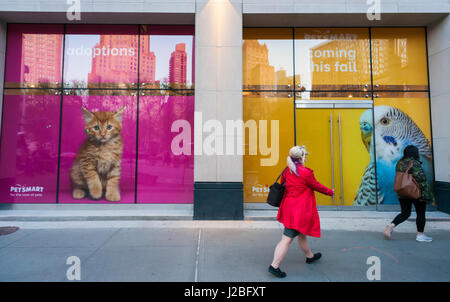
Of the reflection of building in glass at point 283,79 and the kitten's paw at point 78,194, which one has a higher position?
the reflection of building in glass at point 283,79

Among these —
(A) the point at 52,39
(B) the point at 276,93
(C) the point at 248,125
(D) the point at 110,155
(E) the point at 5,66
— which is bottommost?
(D) the point at 110,155

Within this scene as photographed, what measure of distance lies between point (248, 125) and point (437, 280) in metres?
5.41

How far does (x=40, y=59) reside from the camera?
7680mm

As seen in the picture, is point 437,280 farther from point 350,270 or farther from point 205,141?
point 205,141

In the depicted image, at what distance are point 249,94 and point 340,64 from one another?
3.04m

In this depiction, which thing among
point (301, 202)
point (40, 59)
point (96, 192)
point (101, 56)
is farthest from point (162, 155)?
point (301, 202)

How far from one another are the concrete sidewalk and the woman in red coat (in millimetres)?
448

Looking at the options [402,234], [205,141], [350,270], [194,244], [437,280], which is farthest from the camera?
[205,141]

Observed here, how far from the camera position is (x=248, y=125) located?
7.75m

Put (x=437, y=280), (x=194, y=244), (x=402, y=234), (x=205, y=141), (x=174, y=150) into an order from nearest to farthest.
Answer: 1. (x=437, y=280)
2. (x=194, y=244)
3. (x=402, y=234)
4. (x=205, y=141)
5. (x=174, y=150)

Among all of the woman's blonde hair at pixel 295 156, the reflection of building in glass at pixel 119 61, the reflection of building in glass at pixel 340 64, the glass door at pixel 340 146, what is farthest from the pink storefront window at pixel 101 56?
the woman's blonde hair at pixel 295 156

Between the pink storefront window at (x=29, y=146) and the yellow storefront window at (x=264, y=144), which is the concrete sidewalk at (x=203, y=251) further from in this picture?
the yellow storefront window at (x=264, y=144)

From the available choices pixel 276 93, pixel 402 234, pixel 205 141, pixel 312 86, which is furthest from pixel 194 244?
pixel 312 86

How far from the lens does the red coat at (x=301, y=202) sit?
3605 millimetres
